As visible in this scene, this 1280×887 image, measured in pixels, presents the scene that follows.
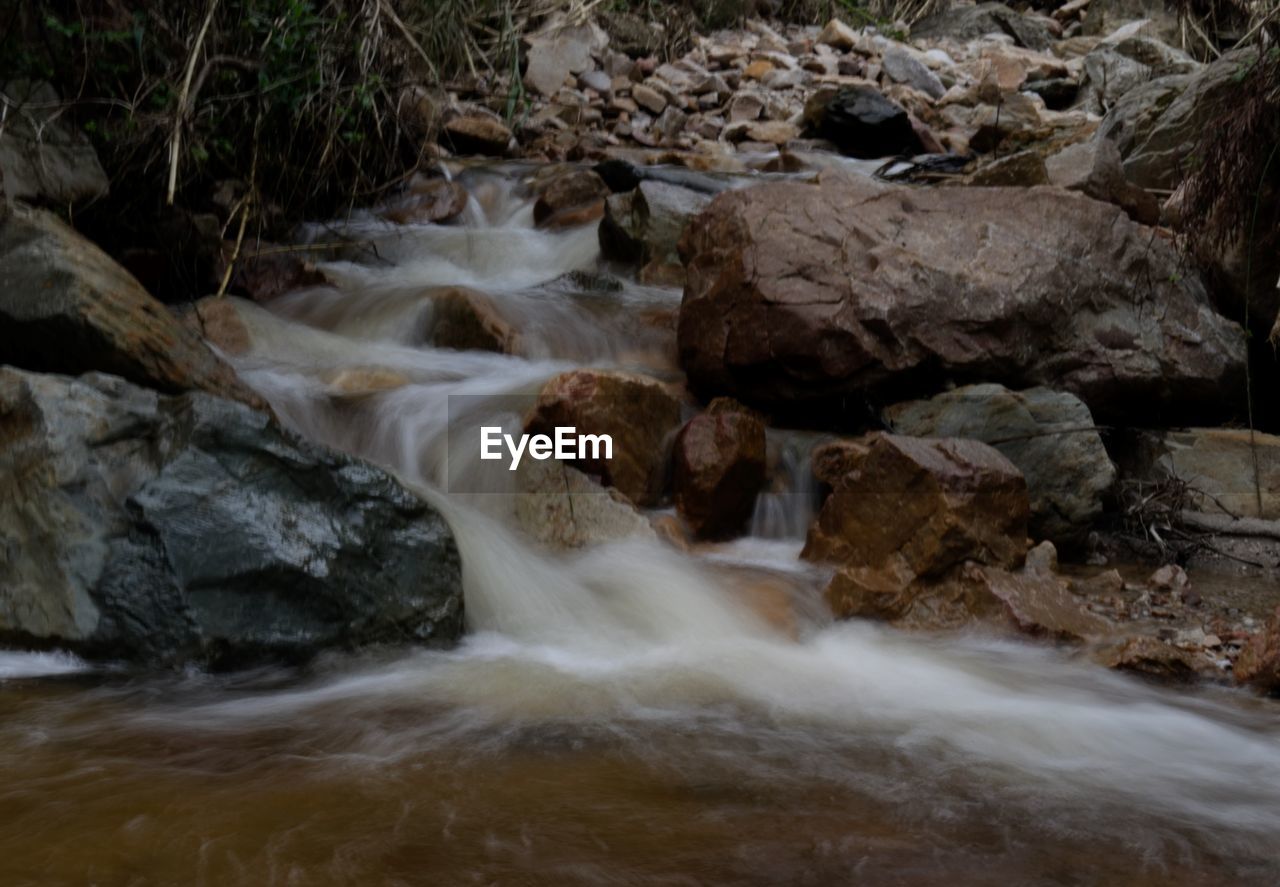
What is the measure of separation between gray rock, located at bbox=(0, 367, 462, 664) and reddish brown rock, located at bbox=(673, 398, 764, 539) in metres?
1.19

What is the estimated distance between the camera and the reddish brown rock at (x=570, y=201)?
7625mm

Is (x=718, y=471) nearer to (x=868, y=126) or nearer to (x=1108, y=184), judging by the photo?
(x=1108, y=184)

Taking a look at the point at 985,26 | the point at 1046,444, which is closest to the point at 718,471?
the point at 1046,444

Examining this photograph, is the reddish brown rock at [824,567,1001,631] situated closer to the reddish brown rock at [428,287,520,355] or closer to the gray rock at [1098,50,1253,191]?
the reddish brown rock at [428,287,520,355]

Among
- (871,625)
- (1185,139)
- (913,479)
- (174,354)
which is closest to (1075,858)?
(871,625)

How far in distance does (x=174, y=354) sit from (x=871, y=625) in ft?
8.55

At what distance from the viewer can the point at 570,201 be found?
7801 millimetres

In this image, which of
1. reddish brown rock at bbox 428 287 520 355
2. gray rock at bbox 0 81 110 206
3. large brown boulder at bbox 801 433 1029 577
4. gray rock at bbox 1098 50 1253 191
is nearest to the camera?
large brown boulder at bbox 801 433 1029 577

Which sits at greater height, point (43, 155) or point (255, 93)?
point (255, 93)

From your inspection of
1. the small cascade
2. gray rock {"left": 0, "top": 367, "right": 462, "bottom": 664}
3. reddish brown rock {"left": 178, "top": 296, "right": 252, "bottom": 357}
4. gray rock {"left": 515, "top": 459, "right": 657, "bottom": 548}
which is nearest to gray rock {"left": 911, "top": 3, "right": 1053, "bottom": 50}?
the small cascade

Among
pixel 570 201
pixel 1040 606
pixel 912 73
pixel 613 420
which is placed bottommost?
pixel 1040 606

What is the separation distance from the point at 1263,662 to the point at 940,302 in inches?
82.8

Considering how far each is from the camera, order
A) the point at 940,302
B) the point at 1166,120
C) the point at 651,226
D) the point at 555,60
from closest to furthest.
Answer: the point at 940,302 → the point at 1166,120 → the point at 651,226 → the point at 555,60

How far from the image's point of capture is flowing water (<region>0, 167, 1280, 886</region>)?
76.5 inches
